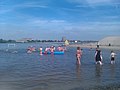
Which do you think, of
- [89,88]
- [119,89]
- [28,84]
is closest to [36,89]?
[28,84]

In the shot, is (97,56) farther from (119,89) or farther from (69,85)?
(119,89)

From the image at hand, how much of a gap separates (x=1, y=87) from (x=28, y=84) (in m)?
1.86

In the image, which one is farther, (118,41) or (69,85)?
(118,41)

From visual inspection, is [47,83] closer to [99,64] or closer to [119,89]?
[119,89]

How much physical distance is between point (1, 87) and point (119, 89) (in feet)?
22.2

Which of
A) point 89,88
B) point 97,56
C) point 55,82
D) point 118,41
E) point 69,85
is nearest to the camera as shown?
point 89,88

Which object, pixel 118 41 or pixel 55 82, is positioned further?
pixel 118 41

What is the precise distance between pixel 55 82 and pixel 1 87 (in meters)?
3.76

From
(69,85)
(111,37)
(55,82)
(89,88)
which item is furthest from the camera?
(111,37)

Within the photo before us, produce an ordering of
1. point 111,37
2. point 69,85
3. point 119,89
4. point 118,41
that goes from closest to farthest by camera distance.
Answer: point 119,89
point 69,85
point 118,41
point 111,37

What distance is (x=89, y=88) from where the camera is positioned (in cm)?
1452

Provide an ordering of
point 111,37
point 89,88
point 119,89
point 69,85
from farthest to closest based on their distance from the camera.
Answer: point 111,37
point 69,85
point 89,88
point 119,89

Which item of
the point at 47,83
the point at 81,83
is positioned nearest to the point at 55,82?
the point at 47,83

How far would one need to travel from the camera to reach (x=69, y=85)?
15812 millimetres
